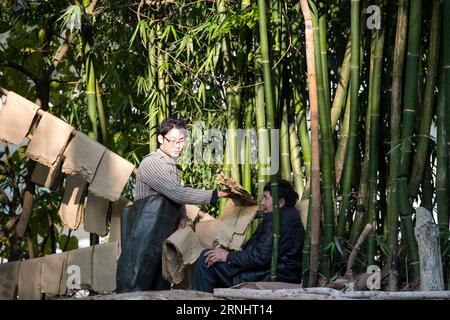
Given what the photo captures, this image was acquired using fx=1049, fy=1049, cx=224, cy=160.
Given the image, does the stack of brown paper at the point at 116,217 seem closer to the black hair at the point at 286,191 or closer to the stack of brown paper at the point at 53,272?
the stack of brown paper at the point at 53,272

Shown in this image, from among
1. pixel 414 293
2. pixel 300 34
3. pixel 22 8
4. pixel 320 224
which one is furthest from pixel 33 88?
pixel 414 293

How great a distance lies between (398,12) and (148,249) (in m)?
1.71

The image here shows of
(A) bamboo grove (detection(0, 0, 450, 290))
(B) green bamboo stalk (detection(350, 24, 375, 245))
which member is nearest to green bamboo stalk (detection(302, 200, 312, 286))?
(A) bamboo grove (detection(0, 0, 450, 290))

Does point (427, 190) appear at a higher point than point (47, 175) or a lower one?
lower

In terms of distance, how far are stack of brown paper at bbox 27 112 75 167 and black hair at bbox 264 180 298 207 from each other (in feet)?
3.95

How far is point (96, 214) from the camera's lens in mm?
5918

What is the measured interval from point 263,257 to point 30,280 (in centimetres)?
171

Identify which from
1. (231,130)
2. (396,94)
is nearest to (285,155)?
(231,130)

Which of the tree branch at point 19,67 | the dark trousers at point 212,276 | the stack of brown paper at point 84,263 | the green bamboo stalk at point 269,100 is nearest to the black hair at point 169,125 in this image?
the green bamboo stalk at point 269,100

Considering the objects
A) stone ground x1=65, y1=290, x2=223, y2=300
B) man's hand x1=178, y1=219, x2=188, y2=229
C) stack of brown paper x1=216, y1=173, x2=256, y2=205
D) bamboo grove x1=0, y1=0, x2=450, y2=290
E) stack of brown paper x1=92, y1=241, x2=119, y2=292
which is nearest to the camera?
stone ground x1=65, y1=290, x2=223, y2=300

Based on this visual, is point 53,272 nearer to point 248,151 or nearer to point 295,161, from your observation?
point 248,151

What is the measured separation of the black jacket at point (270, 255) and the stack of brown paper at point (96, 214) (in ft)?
3.21

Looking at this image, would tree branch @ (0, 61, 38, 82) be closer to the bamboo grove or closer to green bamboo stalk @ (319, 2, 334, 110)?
the bamboo grove

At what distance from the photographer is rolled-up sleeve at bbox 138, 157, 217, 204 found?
5184 mm
